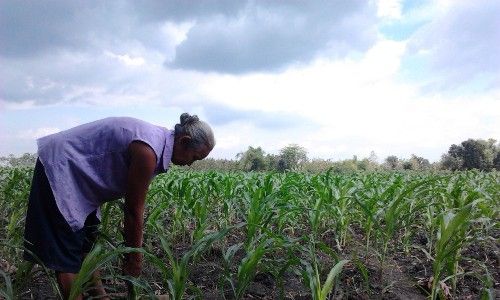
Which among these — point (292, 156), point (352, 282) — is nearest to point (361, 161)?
point (292, 156)

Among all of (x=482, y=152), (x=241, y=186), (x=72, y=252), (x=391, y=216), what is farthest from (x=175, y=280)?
(x=482, y=152)

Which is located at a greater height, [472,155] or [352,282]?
[472,155]

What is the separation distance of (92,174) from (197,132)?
0.68 metres

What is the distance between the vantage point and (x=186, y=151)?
264 cm

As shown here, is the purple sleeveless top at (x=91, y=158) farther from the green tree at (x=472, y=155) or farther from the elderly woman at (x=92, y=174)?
the green tree at (x=472, y=155)

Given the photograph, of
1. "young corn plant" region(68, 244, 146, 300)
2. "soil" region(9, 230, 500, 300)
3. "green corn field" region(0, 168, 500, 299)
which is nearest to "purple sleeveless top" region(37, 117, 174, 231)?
"green corn field" region(0, 168, 500, 299)

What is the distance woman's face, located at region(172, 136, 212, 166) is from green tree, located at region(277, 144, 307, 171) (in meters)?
23.5

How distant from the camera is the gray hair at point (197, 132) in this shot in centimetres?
258

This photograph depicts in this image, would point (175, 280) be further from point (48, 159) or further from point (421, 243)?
point (421, 243)

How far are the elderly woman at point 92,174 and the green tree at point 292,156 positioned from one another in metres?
23.6

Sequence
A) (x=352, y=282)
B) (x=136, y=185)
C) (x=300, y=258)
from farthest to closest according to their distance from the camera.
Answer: (x=352, y=282) < (x=300, y=258) < (x=136, y=185)

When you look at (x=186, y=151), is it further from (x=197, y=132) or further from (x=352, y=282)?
(x=352, y=282)

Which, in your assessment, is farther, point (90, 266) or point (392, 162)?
point (392, 162)

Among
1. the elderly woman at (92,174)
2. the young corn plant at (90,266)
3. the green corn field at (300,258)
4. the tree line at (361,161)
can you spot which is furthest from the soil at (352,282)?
the tree line at (361,161)
